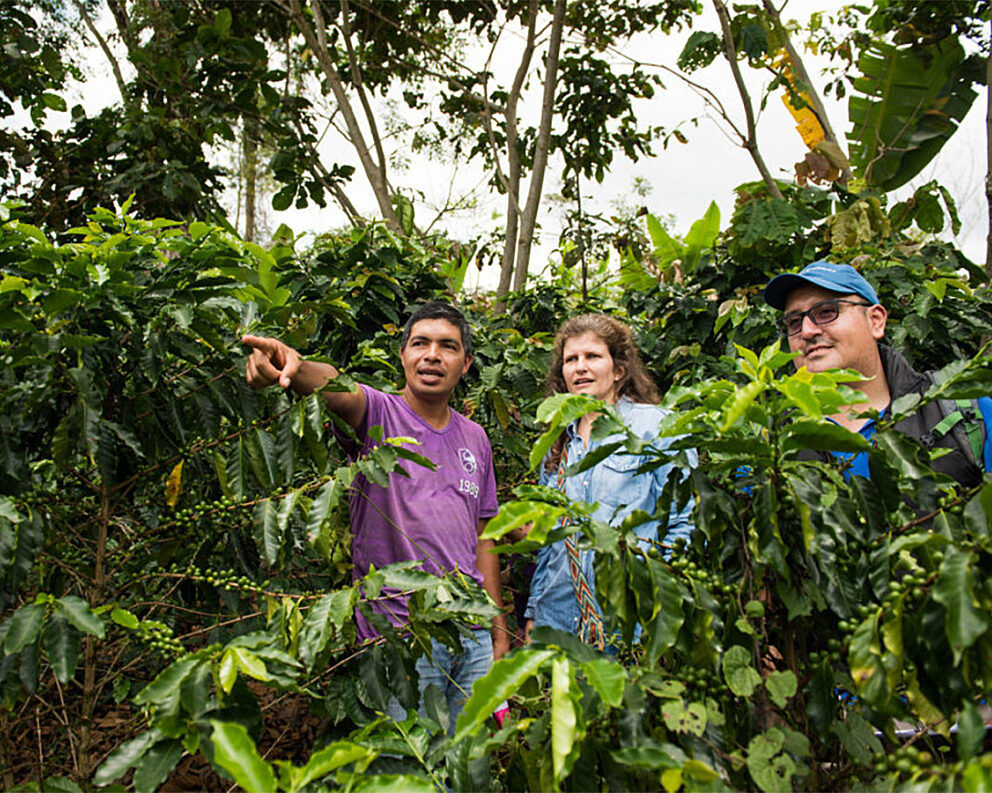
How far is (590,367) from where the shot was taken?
250 centimetres

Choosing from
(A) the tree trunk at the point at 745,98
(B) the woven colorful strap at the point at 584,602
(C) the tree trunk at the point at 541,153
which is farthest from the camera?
(C) the tree trunk at the point at 541,153

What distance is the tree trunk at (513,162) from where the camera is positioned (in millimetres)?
4953

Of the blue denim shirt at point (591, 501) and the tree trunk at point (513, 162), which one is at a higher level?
the tree trunk at point (513, 162)

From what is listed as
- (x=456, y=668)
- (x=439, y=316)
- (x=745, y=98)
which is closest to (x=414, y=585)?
(x=456, y=668)

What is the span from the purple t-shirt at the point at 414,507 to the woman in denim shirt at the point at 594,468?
25 centimetres

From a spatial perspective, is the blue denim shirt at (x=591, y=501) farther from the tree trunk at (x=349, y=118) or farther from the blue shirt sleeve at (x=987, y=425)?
the tree trunk at (x=349, y=118)

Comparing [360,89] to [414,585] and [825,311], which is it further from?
[414,585]

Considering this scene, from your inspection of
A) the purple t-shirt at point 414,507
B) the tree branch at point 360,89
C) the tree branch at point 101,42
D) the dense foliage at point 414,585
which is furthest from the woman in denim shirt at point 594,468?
the tree branch at point 101,42

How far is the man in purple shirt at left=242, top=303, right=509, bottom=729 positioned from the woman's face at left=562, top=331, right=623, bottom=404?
1.30 feet

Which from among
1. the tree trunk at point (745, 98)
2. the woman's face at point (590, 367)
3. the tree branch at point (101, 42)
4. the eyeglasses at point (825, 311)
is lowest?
the woman's face at point (590, 367)

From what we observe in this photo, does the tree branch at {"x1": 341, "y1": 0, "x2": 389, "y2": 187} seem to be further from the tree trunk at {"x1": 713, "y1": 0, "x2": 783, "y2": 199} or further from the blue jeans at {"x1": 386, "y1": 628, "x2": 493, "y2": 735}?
the blue jeans at {"x1": 386, "y1": 628, "x2": 493, "y2": 735}

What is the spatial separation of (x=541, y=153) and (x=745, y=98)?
1390mm

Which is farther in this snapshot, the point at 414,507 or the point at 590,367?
the point at 590,367

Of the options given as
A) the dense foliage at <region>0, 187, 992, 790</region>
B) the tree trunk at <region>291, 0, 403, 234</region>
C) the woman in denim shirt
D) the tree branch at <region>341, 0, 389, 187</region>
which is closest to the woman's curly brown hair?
the woman in denim shirt
